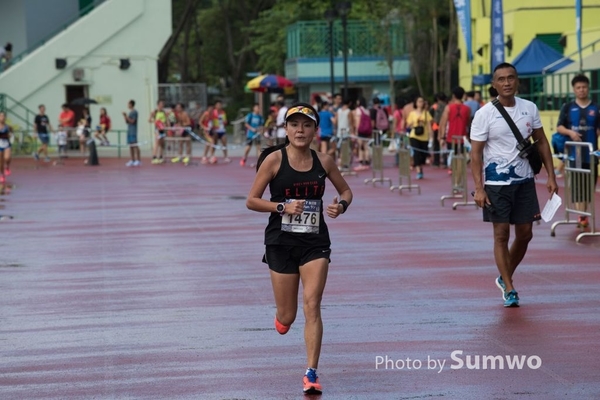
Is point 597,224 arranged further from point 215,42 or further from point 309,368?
point 215,42

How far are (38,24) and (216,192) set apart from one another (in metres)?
28.7

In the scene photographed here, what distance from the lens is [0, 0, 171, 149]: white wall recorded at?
155ft

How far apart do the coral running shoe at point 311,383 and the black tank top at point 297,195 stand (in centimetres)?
80

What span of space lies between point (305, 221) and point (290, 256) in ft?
0.89

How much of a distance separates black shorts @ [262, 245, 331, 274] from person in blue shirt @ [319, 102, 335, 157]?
23042 mm

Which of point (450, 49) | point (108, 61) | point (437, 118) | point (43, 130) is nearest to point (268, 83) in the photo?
point (108, 61)

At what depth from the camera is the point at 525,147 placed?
10312mm

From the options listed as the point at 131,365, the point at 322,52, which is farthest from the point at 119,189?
the point at 322,52

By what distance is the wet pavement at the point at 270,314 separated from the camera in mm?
7785

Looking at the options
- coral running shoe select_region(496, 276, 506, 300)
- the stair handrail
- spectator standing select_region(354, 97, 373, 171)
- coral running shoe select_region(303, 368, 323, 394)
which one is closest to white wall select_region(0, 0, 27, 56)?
the stair handrail

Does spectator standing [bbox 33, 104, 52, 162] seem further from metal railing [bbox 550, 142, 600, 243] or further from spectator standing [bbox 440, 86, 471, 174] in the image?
metal railing [bbox 550, 142, 600, 243]

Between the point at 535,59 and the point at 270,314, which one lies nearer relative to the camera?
the point at 270,314

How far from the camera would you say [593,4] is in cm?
3575

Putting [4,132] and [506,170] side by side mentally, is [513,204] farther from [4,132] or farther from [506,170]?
[4,132]
